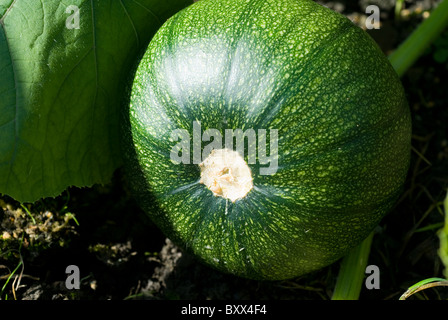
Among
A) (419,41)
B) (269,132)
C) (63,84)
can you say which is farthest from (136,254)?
(419,41)

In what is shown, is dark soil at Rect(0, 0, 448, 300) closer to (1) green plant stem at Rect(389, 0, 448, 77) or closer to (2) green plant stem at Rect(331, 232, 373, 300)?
(2) green plant stem at Rect(331, 232, 373, 300)

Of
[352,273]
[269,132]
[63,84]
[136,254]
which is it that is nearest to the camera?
[269,132]

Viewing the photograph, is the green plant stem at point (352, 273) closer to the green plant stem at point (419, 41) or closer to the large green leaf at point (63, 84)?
the green plant stem at point (419, 41)

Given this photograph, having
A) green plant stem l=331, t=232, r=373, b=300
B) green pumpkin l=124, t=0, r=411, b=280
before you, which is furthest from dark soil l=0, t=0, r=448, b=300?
green pumpkin l=124, t=0, r=411, b=280

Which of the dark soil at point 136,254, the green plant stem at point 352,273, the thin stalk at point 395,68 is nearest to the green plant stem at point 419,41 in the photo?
the thin stalk at point 395,68

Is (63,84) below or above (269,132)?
above

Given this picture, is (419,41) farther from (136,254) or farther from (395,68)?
(136,254)
